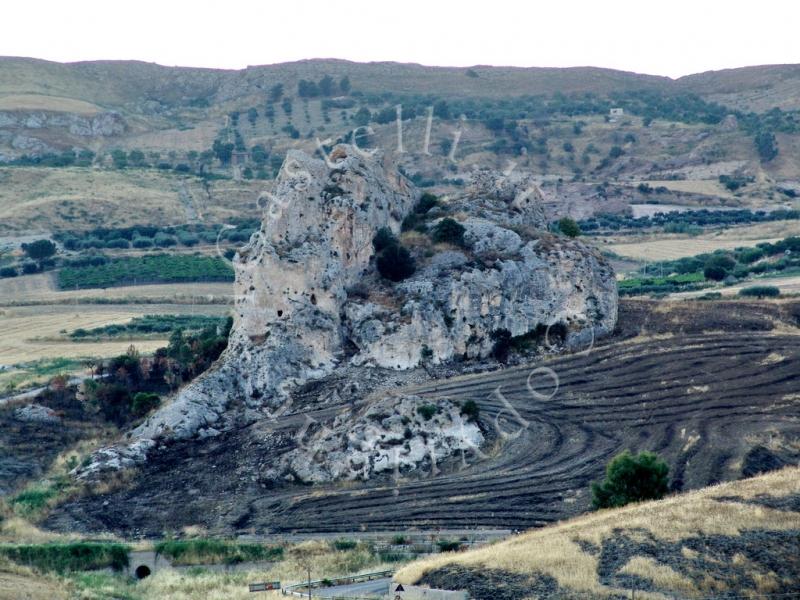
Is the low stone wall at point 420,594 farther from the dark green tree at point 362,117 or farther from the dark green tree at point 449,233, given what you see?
the dark green tree at point 362,117

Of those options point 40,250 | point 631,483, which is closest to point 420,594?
point 631,483

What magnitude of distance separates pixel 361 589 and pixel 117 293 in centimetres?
6611

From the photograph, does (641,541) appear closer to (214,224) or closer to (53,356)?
(53,356)

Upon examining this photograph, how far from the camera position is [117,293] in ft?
322

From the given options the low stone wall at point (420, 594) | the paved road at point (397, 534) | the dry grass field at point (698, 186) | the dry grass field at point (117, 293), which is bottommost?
the dry grass field at point (117, 293)

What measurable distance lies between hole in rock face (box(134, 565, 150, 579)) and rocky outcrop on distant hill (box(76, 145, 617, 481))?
8.23 meters

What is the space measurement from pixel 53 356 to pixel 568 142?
3837 inches

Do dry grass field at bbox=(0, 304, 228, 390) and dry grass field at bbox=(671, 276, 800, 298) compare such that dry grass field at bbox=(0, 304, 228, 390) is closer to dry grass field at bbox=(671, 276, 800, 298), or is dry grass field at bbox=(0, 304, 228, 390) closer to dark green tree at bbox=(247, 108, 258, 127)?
dry grass field at bbox=(671, 276, 800, 298)

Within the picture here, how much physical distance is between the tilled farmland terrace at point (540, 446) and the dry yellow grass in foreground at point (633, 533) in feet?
22.0

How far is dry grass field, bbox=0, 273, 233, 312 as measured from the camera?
314ft

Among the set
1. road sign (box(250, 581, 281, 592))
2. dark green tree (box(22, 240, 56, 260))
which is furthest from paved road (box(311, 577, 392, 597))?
dark green tree (box(22, 240, 56, 260))

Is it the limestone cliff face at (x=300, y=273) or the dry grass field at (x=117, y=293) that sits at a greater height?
the limestone cliff face at (x=300, y=273)

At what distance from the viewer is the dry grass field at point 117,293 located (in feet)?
314

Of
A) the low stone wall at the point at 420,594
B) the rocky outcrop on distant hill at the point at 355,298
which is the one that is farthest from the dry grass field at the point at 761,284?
the low stone wall at the point at 420,594
